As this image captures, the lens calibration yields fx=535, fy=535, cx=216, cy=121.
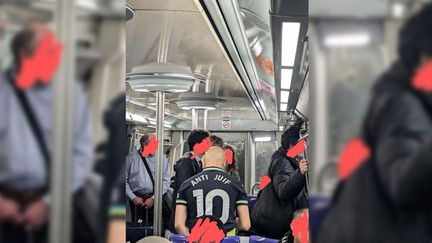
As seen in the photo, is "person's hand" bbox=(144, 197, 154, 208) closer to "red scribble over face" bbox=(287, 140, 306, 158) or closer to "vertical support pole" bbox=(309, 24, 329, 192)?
"red scribble over face" bbox=(287, 140, 306, 158)

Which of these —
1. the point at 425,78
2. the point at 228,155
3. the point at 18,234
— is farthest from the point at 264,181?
the point at 18,234

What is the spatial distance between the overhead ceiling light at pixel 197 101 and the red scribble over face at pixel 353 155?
142 centimetres

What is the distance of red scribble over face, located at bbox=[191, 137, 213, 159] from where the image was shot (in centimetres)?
226

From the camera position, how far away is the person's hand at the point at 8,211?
0.70 m

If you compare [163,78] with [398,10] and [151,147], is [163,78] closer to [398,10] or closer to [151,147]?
[151,147]

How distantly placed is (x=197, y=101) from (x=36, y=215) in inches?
61.5

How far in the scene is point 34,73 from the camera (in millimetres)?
695

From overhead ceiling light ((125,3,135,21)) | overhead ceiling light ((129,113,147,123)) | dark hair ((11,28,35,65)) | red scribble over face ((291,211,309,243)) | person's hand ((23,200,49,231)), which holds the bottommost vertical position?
red scribble over face ((291,211,309,243))

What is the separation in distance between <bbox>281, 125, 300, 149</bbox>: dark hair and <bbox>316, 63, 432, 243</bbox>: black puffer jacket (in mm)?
1240

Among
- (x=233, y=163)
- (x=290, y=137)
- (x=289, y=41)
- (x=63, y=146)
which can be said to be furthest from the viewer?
(x=233, y=163)

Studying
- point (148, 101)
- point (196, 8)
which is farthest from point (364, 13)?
point (148, 101)

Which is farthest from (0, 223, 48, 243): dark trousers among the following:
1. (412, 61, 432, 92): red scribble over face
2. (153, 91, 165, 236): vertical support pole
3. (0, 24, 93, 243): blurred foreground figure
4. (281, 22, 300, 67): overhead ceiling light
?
(153, 91, 165, 236): vertical support pole

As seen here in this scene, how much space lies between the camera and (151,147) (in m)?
2.26

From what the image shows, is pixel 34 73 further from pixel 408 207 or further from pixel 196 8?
pixel 196 8
